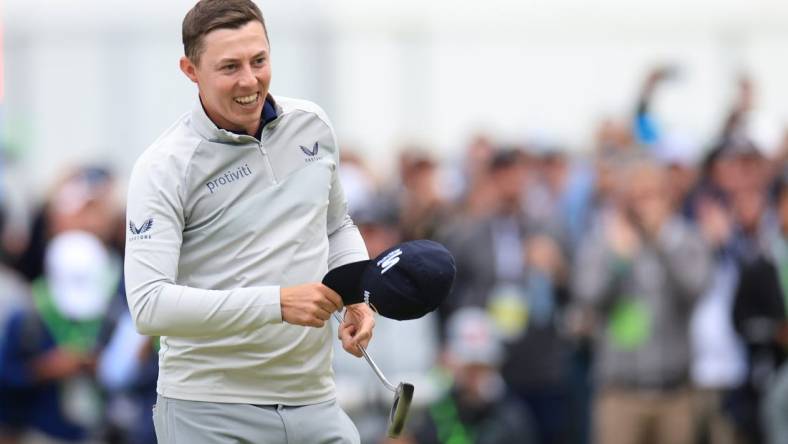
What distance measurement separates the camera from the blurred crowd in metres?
10.3

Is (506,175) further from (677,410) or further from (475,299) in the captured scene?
(677,410)

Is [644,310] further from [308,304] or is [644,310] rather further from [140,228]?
[140,228]

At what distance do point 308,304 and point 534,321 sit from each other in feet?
20.4

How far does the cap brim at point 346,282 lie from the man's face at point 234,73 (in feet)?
1.99

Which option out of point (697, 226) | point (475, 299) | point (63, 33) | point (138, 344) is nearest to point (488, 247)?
point (475, 299)

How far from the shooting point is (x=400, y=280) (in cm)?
533

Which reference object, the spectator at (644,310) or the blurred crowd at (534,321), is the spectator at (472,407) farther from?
the spectator at (644,310)

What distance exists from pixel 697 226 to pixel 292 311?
22.2 feet

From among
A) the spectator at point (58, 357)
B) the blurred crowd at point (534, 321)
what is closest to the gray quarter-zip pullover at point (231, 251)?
the blurred crowd at point (534, 321)

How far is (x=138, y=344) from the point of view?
1015 cm

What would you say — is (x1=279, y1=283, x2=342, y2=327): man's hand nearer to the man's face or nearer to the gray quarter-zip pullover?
the gray quarter-zip pullover

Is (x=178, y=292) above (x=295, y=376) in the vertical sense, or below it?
above

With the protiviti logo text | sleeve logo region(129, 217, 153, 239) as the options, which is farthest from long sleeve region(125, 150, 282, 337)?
the protiviti logo text

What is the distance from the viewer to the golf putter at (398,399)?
224 inches
